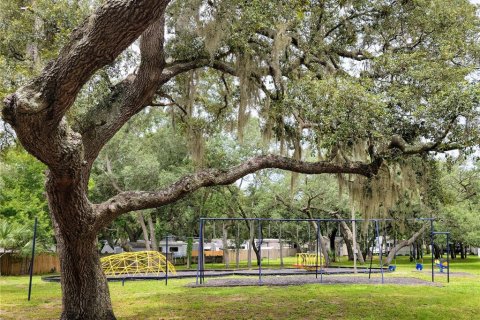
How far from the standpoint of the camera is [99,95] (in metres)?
9.54

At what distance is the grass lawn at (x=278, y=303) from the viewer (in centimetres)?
858

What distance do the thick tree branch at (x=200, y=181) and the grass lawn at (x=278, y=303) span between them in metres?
2.51

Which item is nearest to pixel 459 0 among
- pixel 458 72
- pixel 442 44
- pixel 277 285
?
pixel 442 44

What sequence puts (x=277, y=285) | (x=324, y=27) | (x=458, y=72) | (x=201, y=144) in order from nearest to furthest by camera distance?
1. (x=458, y=72)
2. (x=324, y=27)
3. (x=201, y=144)
4. (x=277, y=285)

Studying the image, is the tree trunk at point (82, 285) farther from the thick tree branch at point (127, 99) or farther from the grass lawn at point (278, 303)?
the thick tree branch at point (127, 99)

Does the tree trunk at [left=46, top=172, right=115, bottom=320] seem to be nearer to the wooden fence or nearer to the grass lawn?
the grass lawn

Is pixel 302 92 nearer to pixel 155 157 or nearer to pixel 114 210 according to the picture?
pixel 114 210

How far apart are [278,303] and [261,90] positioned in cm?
453

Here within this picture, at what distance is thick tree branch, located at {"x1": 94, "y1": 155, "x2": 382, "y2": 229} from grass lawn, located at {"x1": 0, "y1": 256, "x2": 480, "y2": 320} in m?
2.51

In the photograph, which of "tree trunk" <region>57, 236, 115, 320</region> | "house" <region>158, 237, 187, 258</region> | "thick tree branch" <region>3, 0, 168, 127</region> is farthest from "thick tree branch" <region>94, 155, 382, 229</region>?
"house" <region>158, 237, 187, 258</region>

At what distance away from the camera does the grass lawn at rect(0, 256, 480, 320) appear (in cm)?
858

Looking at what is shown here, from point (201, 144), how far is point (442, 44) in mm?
5805

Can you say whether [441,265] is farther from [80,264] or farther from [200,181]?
[80,264]

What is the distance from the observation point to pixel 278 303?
1004 centimetres
